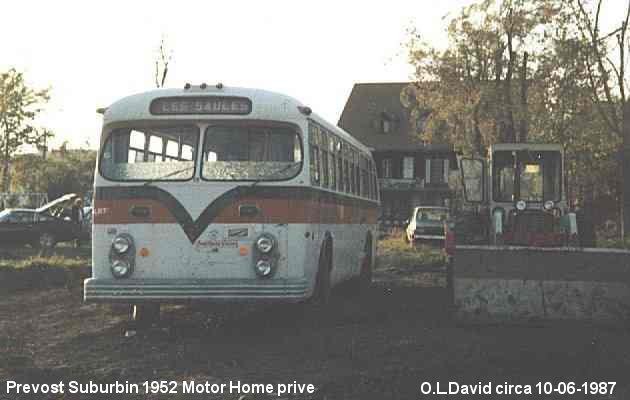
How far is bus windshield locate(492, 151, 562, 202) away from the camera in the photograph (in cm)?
1673

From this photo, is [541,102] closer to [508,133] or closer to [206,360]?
[508,133]

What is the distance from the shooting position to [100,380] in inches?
327

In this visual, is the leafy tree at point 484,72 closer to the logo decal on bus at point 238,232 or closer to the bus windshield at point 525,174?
the bus windshield at point 525,174

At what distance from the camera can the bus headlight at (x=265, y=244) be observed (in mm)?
10922

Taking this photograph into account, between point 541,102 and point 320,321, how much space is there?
2329 centimetres

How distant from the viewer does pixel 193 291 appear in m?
10.8

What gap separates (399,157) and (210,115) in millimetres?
58900

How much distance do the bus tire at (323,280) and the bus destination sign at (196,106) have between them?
2575 mm

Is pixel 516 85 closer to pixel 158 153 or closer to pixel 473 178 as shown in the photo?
pixel 473 178

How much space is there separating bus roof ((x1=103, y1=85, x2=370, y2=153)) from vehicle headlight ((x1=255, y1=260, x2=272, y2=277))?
5.62 feet

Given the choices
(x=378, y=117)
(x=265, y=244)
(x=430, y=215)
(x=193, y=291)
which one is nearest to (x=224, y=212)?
(x=265, y=244)

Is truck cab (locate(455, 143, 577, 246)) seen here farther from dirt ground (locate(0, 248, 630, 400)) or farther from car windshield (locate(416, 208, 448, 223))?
car windshield (locate(416, 208, 448, 223))

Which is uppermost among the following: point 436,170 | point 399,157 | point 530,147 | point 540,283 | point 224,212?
point 399,157

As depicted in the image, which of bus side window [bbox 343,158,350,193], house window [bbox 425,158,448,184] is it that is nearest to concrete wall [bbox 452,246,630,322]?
bus side window [bbox 343,158,350,193]
